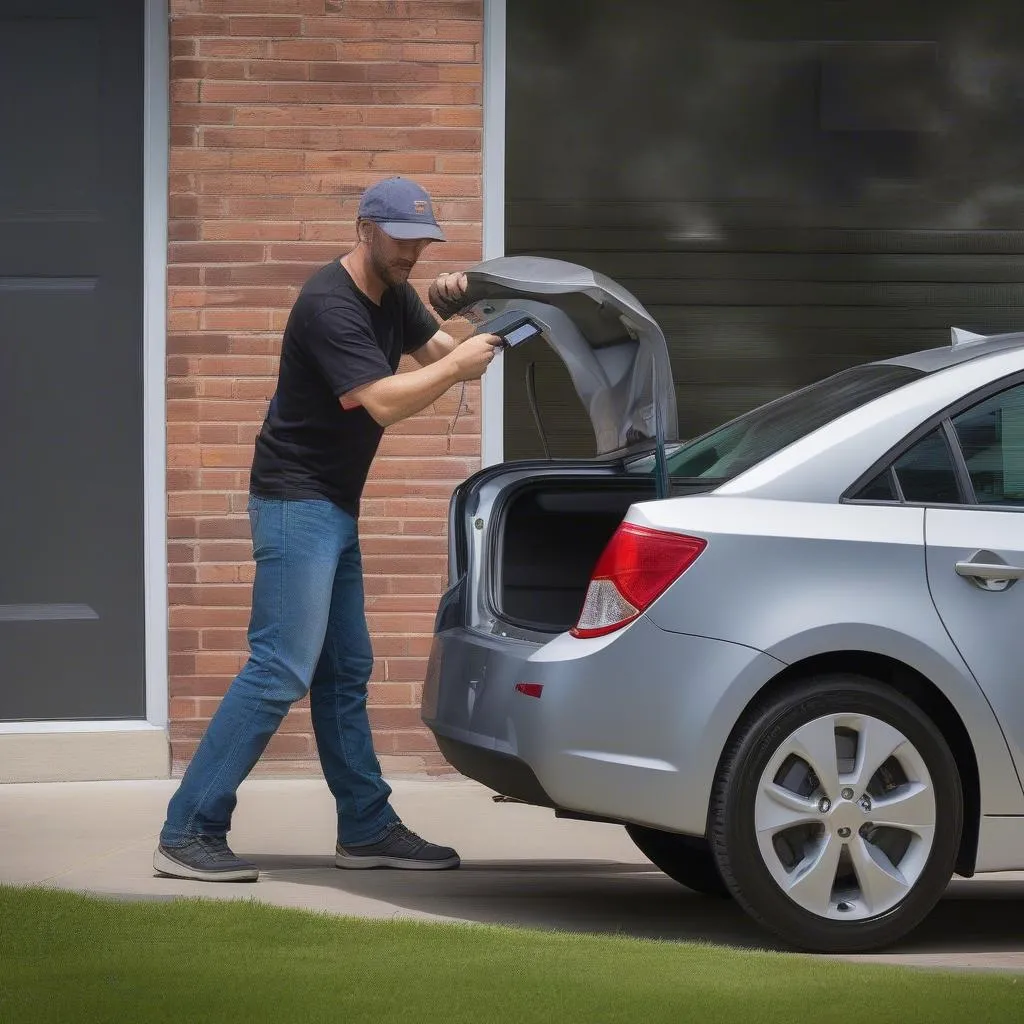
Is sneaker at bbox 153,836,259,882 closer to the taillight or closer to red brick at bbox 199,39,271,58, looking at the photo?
the taillight

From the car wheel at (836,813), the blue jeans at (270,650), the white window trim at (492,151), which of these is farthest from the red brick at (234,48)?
the car wheel at (836,813)

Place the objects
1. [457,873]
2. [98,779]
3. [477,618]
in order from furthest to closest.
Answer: [98,779] → [457,873] → [477,618]

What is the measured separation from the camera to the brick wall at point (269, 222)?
7.76 m

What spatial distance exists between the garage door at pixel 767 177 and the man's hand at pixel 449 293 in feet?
7.06

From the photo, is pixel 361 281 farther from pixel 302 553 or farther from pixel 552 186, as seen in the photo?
pixel 552 186

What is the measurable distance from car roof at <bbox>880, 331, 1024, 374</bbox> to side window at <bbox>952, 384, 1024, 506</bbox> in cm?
15

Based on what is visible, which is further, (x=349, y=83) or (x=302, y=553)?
(x=349, y=83)

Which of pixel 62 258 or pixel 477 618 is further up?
pixel 62 258

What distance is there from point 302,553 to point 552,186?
2.78m

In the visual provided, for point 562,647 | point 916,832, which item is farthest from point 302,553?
point 916,832

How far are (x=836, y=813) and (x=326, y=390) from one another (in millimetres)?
1915

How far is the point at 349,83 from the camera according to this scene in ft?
25.5

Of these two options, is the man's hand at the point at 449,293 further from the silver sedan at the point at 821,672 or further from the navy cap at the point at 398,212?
the silver sedan at the point at 821,672

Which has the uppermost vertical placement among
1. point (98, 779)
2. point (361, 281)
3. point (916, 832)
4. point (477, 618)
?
point (361, 281)
